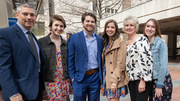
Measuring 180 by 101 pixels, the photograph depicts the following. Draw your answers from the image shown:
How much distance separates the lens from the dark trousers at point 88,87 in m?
2.21

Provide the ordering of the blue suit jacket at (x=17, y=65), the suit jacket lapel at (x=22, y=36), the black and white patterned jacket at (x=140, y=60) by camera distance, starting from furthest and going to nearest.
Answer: the black and white patterned jacket at (x=140, y=60) → the suit jacket lapel at (x=22, y=36) → the blue suit jacket at (x=17, y=65)

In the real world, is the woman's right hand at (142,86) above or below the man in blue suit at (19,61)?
below

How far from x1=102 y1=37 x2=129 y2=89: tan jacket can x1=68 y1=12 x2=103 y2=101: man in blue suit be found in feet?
0.72

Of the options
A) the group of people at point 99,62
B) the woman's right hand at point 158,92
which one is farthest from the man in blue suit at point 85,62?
the woman's right hand at point 158,92

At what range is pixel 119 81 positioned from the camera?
6.91ft

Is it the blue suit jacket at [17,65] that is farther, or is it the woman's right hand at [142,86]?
the woman's right hand at [142,86]

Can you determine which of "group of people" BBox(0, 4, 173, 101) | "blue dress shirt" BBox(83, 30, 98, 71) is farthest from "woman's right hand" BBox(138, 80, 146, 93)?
"blue dress shirt" BBox(83, 30, 98, 71)

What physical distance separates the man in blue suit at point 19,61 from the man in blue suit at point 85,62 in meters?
0.74

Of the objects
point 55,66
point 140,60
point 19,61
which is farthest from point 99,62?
point 19,61

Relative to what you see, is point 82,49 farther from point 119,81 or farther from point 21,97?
point 21,97

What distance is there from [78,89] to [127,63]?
110 cm

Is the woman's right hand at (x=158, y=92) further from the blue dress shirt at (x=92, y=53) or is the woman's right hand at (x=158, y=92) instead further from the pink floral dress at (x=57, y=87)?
the pink floral dress at (x=57, y=87)

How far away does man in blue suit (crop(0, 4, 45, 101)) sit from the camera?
1.40 meters

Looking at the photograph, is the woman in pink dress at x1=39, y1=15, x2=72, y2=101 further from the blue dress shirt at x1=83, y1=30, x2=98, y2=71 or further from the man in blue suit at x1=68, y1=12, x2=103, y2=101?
the blue dress shirt at x1=83, y1=30, x2=98, y2=71
